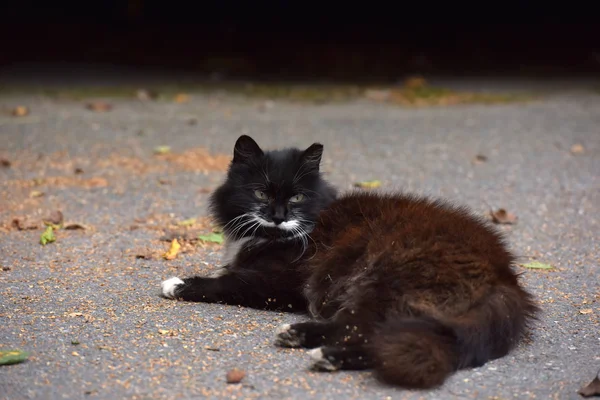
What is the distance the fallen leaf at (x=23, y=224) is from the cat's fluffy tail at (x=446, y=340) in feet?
10.2

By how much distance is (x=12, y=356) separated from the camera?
3303 mm

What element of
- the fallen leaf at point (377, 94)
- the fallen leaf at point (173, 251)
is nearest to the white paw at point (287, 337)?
the fallen leaf at point (173, 251)

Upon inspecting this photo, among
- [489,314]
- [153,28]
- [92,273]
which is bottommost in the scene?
[92,273]

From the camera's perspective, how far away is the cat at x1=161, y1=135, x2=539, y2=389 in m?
3.22

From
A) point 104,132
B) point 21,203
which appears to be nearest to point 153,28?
point 104,132

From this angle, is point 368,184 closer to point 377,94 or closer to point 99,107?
point 377,94

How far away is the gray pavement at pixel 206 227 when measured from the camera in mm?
3244

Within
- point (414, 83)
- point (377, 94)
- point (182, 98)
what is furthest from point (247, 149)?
point (414, 83)

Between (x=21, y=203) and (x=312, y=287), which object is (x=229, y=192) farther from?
(x=21, y=203)

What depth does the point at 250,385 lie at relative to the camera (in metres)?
3.14

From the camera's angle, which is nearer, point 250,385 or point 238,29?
point 250,385

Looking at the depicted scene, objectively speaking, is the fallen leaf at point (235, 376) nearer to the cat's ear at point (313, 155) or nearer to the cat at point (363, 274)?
the cat at point (363, 274)

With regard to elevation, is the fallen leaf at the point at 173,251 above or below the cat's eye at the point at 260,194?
below

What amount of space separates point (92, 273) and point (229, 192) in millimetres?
1009
